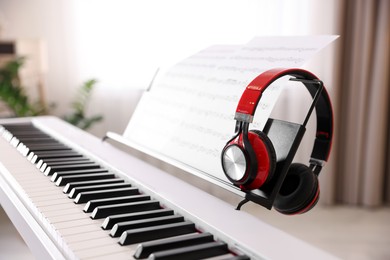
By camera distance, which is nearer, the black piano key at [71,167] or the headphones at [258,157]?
the headphones at [258,157]

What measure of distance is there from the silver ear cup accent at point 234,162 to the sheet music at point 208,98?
10 centimetres

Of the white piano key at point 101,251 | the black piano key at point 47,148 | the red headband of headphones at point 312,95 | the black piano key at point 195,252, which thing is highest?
the red headband of headphones at point 312,95

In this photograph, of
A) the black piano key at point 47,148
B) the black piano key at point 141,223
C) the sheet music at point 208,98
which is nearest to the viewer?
the black piano key at point 141,223

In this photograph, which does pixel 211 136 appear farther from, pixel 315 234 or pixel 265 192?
pixel 315 234

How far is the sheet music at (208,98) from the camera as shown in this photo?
3.59ft

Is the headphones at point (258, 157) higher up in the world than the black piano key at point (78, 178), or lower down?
higher up

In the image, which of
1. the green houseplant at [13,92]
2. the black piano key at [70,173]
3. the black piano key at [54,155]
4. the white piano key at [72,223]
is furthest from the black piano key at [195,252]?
the green houseplant at [13,92]

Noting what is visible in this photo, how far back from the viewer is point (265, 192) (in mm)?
944

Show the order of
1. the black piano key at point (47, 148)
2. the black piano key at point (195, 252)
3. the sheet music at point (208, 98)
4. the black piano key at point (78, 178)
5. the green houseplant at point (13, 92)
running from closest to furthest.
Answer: the black piano key at point (195, 252) → the sheet music at point (208, 98) → the black piano key at point (78, 178) → the black piano key at point (47, 148) → the green houseplant at point (13, 92)

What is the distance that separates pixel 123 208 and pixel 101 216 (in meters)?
0.05

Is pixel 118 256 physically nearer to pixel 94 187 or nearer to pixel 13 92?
pixel 94 187

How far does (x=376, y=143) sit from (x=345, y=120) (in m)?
0.26

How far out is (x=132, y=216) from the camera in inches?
36.5

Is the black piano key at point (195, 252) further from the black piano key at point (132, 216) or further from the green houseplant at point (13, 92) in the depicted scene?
the green houseplant at point (13, 92)
